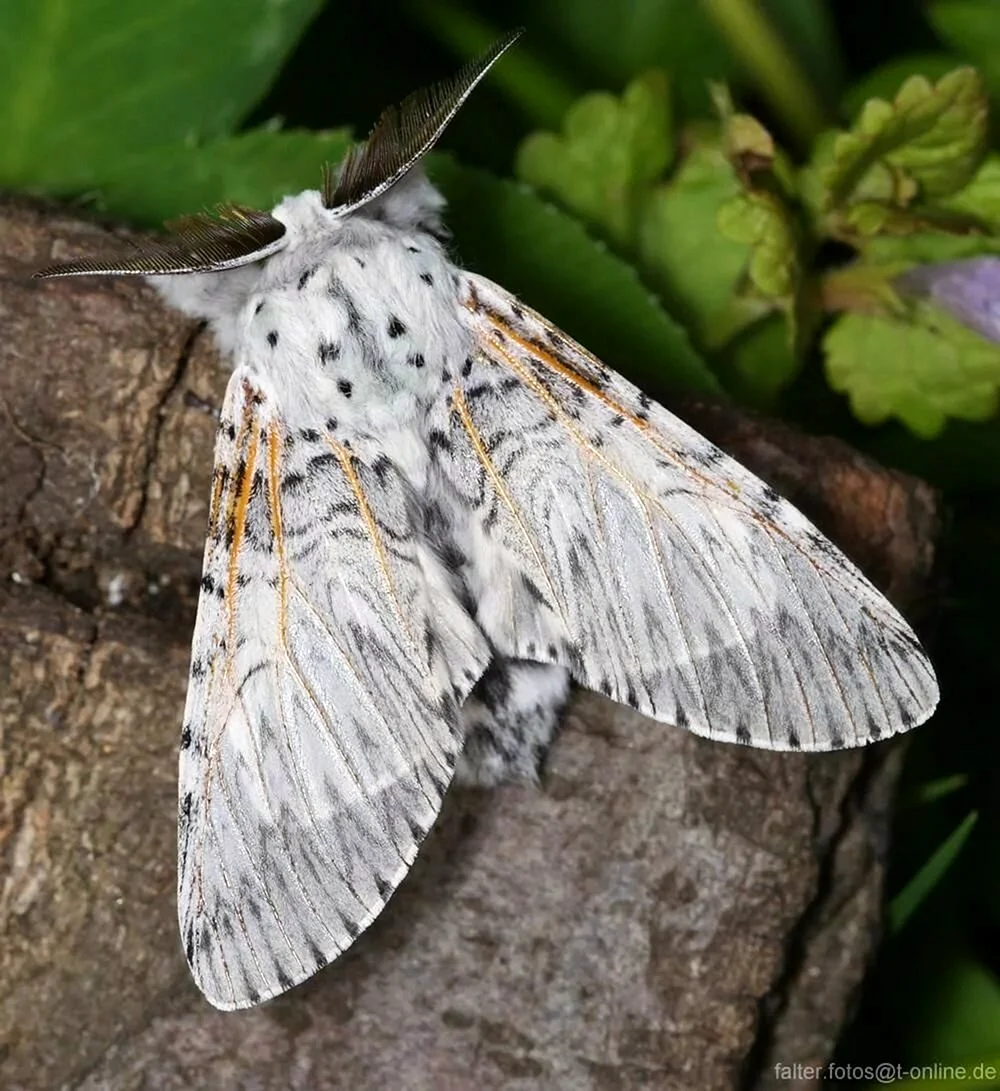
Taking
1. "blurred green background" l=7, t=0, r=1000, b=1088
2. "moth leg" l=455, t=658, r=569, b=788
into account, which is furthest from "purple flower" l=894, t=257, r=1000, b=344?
"moth leg" l=455, t=658, r=569, b=788

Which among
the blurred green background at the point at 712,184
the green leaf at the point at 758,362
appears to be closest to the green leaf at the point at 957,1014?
the blurred green background at the point at 712,184

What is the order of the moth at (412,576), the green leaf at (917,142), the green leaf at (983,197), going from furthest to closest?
the green leaf at (983,197) → the green leaf at (917,142) → the moth at (412,576)

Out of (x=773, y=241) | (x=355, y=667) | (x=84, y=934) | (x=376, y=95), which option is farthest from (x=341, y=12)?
(x=84, y=934)

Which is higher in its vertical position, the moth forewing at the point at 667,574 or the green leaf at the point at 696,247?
the green leaf at the point at 696,247

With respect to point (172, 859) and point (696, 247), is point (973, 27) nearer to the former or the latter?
point (696, 247)

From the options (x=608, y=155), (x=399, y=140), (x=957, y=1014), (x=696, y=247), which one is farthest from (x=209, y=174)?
(x=957, y=1014)

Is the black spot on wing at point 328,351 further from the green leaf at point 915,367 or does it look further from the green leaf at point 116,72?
the green leaf at point 915,367

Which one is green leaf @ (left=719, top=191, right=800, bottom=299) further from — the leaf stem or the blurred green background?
the leaf stem
